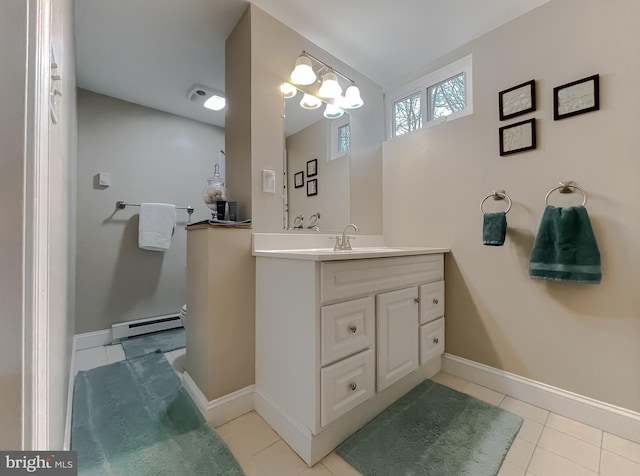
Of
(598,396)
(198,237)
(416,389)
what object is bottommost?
(416,389)

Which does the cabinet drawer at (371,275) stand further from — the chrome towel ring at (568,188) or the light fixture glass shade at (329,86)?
Result: the light fixture glass shade at (329,86)

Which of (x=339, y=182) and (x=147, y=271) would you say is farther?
(x=147, y=271)

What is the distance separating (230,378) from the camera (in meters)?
1.41

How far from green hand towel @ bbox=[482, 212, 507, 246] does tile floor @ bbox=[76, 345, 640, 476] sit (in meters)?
0.92

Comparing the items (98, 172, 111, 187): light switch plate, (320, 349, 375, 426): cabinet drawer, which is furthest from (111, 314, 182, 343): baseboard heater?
(320, 349, 375, 426): cabinet drawer

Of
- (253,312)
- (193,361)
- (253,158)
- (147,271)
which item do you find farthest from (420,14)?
(147,271)

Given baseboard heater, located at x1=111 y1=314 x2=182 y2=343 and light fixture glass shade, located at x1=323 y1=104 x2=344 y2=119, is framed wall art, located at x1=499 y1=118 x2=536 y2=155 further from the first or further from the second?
baseboard heater, located at x1=111 y1=314 x2=182 y2=343

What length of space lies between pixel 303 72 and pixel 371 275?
132 centimetres

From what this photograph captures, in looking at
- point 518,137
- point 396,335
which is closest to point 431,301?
point 396,335

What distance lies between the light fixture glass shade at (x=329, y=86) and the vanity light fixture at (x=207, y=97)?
3.54 ft

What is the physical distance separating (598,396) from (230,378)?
6.08ft

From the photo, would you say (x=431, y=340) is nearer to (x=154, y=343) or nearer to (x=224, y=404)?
(x=224, y=404)

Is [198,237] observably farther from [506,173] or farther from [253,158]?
[506,173]

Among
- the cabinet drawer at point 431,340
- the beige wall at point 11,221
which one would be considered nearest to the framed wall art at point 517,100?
the cabinet drawer at point 431,340
